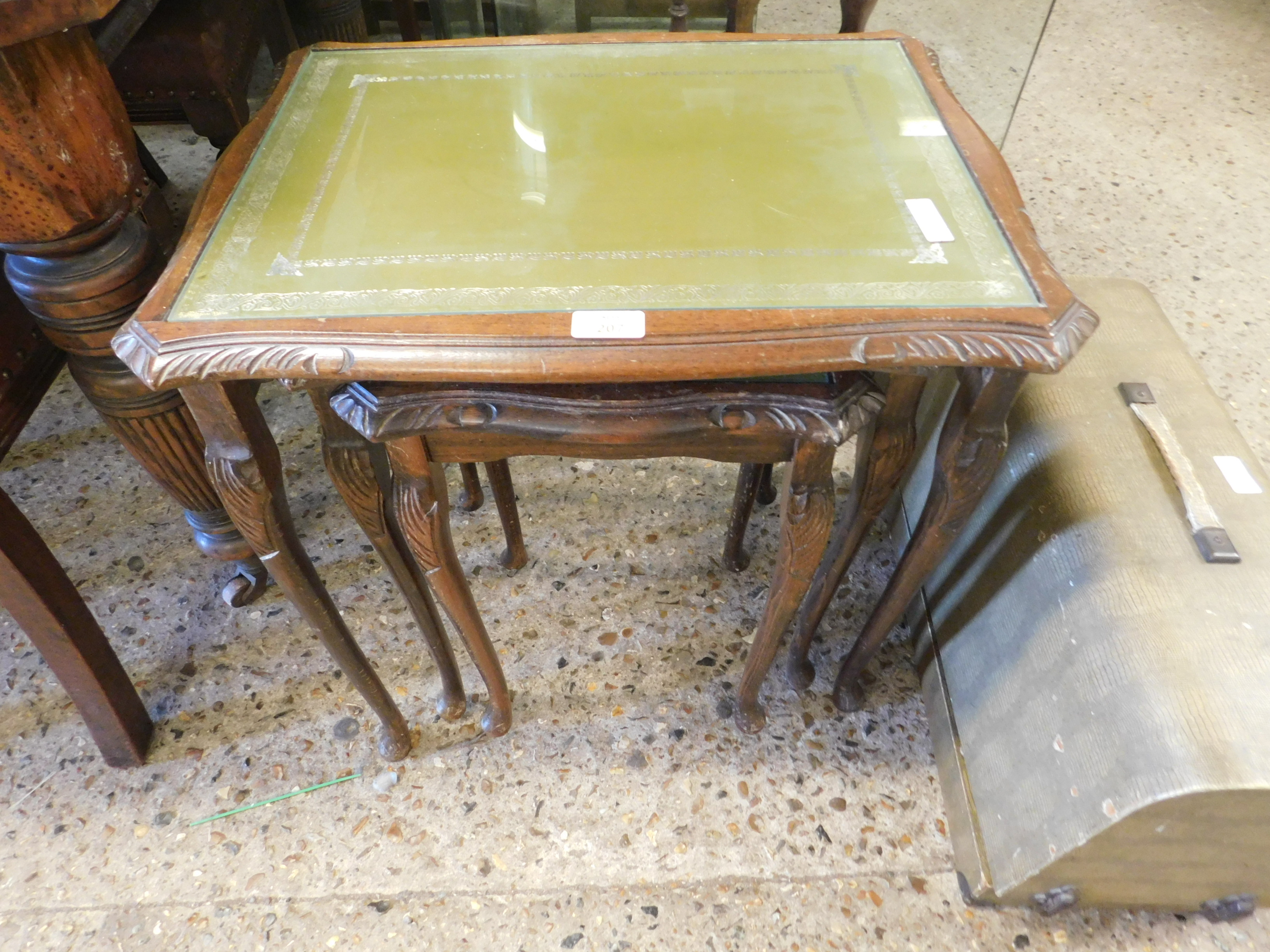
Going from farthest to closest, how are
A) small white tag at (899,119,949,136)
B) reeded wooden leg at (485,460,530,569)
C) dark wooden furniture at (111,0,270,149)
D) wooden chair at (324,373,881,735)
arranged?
dark wooden furniture at (111,0,270,149) → reeded wooden leg at (485,460,530,569) → small white tag at (899,119,949,136) → wooden chair at (324,373,881,735)

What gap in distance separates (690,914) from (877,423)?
2.12 ft

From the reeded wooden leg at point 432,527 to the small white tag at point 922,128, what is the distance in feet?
1.90

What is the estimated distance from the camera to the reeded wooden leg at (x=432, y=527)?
771 millimetres

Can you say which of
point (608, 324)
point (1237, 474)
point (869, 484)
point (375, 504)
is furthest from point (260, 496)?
point (1237, 474)

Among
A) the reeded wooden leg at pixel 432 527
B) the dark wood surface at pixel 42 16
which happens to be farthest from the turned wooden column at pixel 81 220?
the reeded wooden leg at pixel 432 527

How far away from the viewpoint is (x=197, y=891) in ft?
3.41

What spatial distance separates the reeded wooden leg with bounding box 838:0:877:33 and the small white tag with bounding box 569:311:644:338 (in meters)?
1.05

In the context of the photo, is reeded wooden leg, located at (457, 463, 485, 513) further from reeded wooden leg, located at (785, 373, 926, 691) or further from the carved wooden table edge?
the carved wooden table edge

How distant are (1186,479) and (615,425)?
2.07 feet

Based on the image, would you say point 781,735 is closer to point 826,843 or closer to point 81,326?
point 826,843

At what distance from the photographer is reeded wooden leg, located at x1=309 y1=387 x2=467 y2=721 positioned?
2.65ft

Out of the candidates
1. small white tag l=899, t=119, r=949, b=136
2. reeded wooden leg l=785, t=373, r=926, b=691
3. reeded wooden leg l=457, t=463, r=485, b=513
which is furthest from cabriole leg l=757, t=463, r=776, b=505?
small white tag l=899, t=119, r=949, b=136

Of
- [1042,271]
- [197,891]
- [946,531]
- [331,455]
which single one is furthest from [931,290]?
[197,891]

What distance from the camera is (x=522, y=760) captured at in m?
1.16
